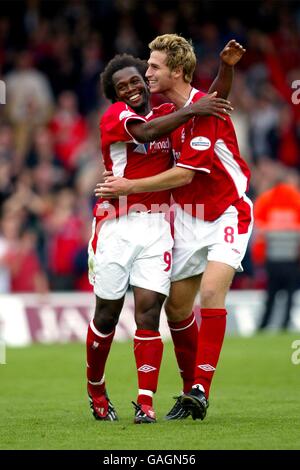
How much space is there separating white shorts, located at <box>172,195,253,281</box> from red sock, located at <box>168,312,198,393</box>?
36 cm

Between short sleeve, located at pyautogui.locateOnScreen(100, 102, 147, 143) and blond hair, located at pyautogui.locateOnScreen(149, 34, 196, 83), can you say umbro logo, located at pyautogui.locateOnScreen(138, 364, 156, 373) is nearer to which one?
short sleeve, located at pyautogui.locateOnScreen(100, 102, 147, 143)

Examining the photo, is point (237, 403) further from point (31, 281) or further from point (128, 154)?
point (31, 281)

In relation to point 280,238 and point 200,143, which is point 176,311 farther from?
point 280,238

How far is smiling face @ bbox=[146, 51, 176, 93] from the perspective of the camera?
7859 mm

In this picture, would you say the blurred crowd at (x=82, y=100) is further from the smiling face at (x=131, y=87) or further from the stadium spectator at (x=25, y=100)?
the smiling face at (x=131, y=87)

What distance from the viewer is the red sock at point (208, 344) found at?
7.66 m

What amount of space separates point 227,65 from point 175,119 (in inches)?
20.8

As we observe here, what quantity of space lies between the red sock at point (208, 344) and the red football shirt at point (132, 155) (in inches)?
32.9

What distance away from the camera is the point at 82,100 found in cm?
2006

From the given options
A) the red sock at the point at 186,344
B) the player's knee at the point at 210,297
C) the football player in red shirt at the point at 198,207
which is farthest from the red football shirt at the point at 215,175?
the red sock at the point at 186,344

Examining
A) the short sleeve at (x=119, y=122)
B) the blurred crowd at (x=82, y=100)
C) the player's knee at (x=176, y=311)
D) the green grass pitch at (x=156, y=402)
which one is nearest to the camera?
the green grass pitch at (x=156, y=402)

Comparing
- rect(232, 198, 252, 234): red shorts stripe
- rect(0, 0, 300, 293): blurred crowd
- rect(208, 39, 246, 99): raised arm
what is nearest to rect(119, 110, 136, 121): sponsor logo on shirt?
rect(208, 39, 246, 99): raised arm

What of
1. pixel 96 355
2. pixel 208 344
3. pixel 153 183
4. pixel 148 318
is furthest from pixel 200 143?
pixel 96 355

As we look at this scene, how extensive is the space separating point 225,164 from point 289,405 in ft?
6.37
